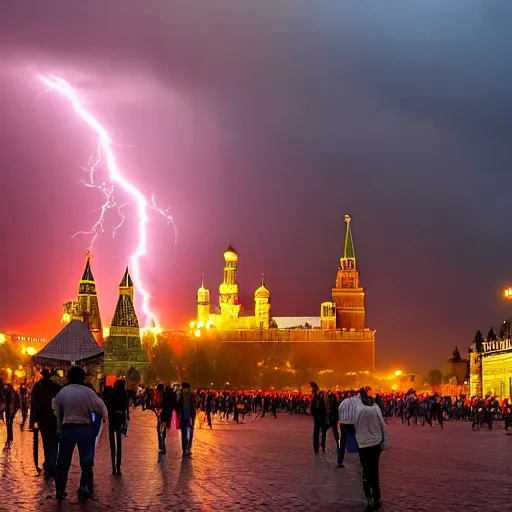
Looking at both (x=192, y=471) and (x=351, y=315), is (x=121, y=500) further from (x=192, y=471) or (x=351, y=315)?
(x=351, y=315)

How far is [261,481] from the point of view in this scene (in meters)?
11.8

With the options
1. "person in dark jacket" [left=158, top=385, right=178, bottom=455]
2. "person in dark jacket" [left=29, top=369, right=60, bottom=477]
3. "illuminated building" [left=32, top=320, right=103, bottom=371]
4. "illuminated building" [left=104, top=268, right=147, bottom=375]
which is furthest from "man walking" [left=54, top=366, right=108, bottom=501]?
"illuminated building" [left=104, top=268, right=147, bottom=375]

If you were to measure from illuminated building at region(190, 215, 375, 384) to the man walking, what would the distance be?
11146 centimetres

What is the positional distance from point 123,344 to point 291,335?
38444 mm

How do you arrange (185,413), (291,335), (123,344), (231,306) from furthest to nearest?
1. (231,306)
2. (291,335)
3. (123,344)
4. (185,413)

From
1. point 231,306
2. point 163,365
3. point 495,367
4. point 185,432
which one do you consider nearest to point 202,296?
point 231,306

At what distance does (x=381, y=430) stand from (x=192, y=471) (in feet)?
14.9

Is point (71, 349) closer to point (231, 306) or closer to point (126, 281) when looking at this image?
point (126, 281)

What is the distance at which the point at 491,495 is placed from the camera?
418 inches

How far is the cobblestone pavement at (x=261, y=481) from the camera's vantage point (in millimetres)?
9398

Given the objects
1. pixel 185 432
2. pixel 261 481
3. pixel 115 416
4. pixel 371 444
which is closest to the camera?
pixel 371 444

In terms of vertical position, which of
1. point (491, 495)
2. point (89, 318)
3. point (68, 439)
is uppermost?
point (89, 318)

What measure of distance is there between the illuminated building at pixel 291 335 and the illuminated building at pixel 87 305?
19.0 m

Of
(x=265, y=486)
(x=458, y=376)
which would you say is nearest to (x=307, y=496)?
(x=265, y=486)
